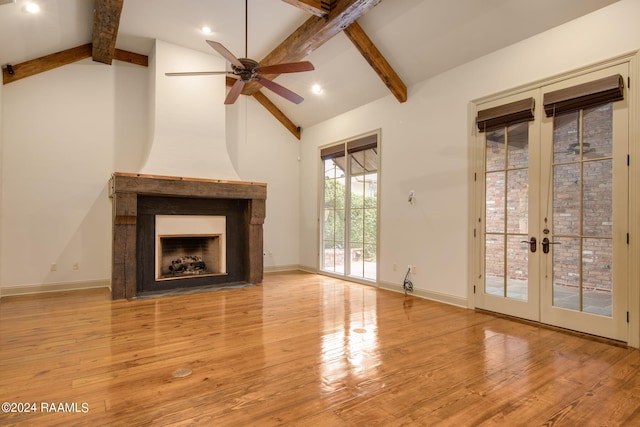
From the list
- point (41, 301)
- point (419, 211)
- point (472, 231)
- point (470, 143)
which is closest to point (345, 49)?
point (470, 143)

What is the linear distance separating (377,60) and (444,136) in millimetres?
1483

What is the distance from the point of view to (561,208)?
11.7 ft

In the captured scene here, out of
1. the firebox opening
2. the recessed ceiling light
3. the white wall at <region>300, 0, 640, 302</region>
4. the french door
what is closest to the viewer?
the french door

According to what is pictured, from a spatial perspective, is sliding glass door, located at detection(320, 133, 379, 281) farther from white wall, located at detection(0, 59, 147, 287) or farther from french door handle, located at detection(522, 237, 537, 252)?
white wall, located at detection(0, 59, 147, 287)

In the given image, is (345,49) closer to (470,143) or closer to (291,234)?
(470,143)

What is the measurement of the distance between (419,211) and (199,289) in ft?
11.9

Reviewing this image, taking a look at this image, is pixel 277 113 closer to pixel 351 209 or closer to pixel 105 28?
pixel 351 209

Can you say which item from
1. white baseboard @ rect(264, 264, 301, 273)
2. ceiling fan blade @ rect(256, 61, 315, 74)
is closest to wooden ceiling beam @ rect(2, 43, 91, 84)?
ceiling fan blade @ rect(256, 61, 315, 74)

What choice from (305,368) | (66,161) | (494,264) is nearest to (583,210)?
(494,264)

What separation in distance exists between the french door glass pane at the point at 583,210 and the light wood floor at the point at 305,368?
47 cm

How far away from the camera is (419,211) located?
5.04 meters

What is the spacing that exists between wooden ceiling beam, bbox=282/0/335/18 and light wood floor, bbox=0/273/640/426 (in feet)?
12.1

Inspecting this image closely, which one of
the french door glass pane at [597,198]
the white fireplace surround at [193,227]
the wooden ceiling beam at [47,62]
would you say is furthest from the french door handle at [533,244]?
the wooden ceiling beam at [47,62]

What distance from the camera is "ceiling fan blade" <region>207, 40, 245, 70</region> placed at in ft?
10.9
